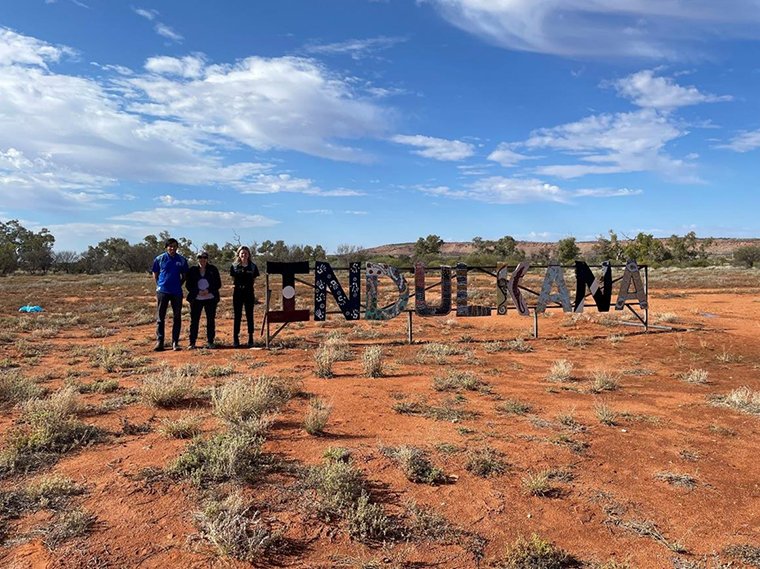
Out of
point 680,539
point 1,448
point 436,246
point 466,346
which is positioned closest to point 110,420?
point 1,448

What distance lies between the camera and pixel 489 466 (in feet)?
15.7

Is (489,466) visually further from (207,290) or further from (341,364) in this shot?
(207,290)

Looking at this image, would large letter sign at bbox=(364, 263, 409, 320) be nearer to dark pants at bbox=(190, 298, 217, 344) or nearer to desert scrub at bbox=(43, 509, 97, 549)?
dark pants at bbox=(190, 298, 217, 344)

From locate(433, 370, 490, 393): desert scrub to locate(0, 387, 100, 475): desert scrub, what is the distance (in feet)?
15.3

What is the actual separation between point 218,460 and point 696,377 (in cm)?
780

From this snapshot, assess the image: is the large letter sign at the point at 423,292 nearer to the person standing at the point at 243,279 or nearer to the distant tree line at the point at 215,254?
the person standing at the point at 243,279

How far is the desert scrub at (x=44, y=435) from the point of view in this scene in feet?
15.3

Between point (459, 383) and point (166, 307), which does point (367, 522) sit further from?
point (166, 307)

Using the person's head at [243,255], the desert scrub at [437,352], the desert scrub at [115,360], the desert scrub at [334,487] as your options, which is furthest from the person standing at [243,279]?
the desert scrub at [334,487]

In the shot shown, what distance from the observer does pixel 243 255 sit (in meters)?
11.0

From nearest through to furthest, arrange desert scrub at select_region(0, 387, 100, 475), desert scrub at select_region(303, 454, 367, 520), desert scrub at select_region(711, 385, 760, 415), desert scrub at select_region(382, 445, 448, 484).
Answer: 1. desert scrub at select_region(303, 454, 367, 520)
2. desert scrub at select_region(382, 445, 448, 484)
3. desert scrub at select_region(0, 387, 100, 475)
4. desert scrub at select_region(711, 385, 760, 415)

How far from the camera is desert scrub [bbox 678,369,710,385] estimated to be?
848cm

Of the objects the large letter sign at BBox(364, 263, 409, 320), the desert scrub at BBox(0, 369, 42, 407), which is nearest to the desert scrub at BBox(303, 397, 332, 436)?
the desert scrub at BBox(0, 369, 42, 407)

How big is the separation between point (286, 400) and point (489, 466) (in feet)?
10.3
